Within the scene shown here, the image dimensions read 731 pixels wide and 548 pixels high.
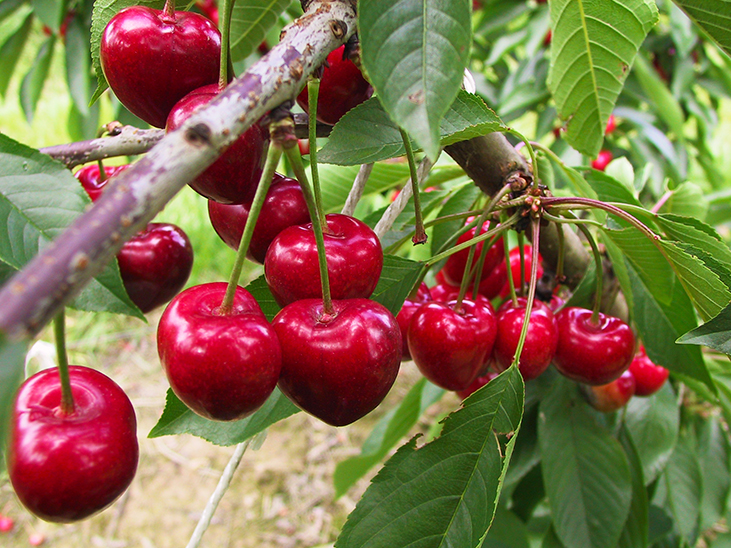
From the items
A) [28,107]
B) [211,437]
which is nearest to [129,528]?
[28,107]

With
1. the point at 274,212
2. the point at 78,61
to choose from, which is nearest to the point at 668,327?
the point at 274,212

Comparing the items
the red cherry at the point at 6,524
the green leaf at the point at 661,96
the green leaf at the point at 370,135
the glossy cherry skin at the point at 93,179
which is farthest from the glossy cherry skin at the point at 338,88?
the red cherry at the point at 6,524

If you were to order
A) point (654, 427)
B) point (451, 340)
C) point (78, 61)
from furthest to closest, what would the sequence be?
point (78, 61), point (654, 427), point (451, 340)

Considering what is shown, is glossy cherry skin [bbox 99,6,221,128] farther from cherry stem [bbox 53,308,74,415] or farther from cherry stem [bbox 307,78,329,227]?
cherry stem [bbox 53,308,74,415]

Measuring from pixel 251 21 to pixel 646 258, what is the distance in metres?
0.57

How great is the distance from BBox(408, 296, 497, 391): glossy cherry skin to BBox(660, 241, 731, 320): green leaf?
0.21 metres

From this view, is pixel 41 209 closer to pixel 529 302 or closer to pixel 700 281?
pixel 529 302

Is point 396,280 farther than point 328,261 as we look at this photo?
Yes

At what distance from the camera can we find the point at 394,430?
1293 mm

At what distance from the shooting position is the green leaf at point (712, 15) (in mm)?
591

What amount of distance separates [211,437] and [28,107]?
1.80m

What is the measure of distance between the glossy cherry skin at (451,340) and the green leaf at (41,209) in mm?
311

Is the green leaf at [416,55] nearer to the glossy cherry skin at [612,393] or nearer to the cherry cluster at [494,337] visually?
the cherry cluster at [494,337]

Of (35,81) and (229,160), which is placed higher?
(229,160)
